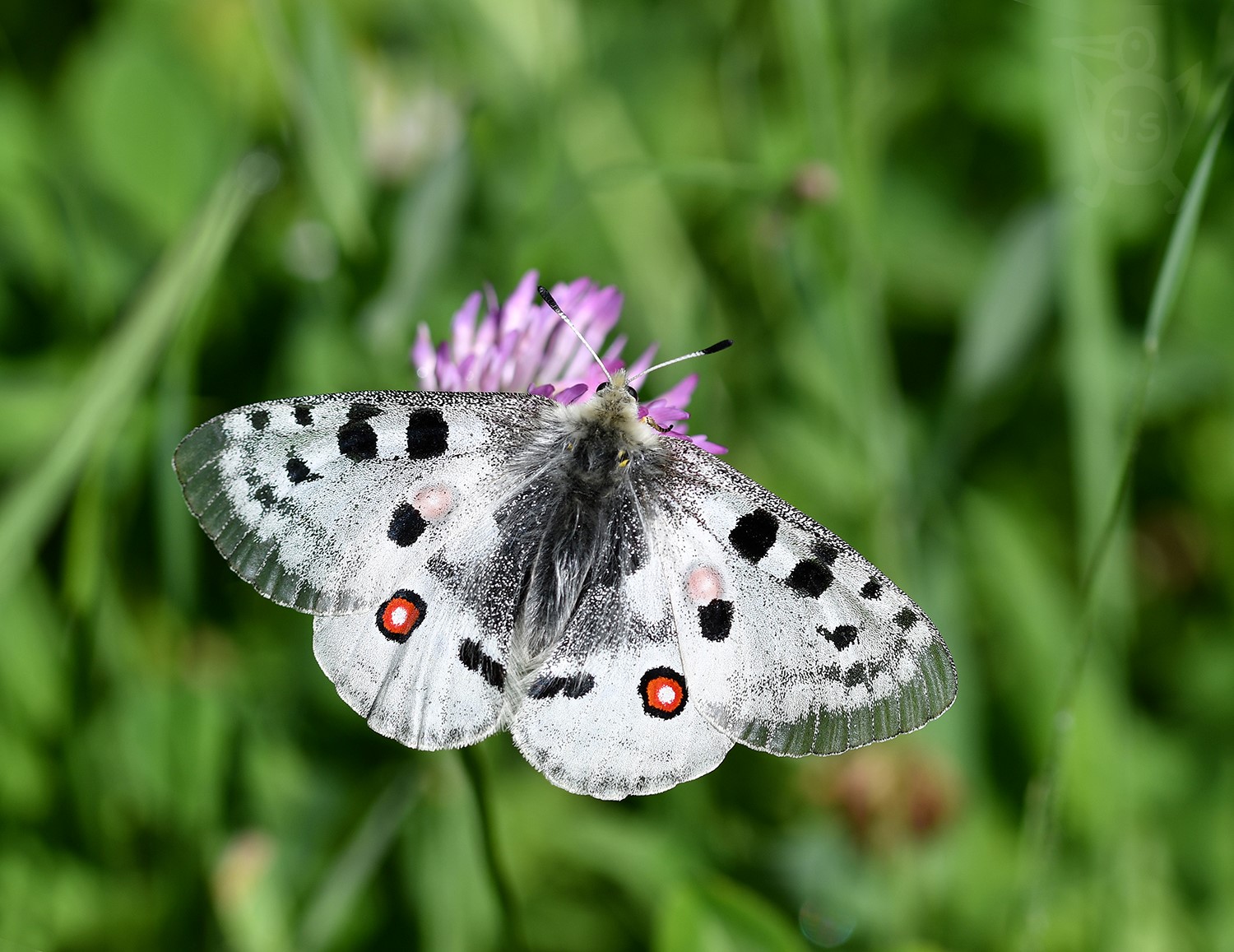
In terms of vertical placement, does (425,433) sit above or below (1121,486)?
above

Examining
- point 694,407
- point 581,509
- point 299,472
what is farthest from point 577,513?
point 694,407

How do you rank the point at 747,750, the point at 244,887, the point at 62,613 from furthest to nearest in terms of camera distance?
1. the point at 747,750
2. the point at 62,613
3. the point at 244,887

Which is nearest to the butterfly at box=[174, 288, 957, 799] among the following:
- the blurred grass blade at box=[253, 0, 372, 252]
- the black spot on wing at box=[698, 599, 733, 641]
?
the black spot on wing at box=[698, 599, 733, 641]

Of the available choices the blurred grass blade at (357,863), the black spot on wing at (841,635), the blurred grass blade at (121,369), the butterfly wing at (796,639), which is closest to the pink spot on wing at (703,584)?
the butterfly wing at (796,639)

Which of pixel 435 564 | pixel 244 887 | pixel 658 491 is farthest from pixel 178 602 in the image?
pixel 658 491

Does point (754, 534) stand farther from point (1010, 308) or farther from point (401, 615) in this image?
point (1010, 308)

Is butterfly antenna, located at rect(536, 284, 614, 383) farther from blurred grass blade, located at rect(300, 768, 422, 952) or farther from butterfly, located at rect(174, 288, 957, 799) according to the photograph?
blurred grass blade, located at rect(300, 768, 422, 952)

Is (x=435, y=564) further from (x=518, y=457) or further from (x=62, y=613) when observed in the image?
(x=62, y=613)
